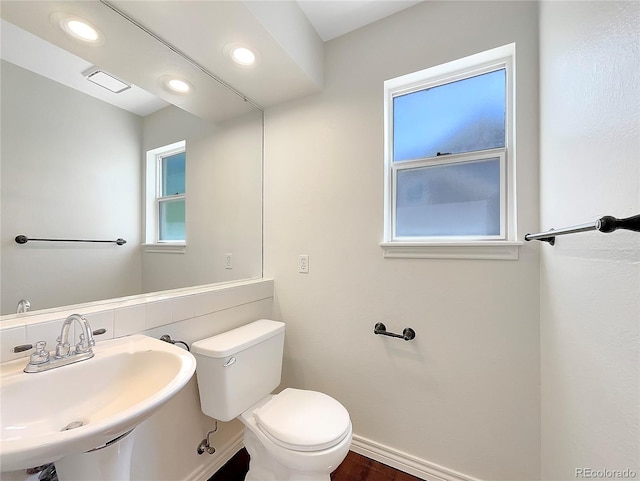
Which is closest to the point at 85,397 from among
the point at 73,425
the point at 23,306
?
the point at 73,425

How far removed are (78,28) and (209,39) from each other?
1.77ft

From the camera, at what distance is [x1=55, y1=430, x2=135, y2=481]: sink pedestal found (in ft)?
2.43

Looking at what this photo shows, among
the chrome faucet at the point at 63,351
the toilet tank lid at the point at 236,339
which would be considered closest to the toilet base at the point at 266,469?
the toilet tank lid at the point at 236,339

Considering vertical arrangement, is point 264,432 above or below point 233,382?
below

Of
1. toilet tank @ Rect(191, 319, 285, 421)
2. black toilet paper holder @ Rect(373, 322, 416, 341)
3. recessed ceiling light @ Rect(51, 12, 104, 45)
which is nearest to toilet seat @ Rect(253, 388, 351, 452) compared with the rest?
toilet tank @ Rect(191, 319, 285, 421)

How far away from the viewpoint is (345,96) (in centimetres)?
161

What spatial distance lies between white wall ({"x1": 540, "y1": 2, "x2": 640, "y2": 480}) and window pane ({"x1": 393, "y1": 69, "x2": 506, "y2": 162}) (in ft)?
0.91

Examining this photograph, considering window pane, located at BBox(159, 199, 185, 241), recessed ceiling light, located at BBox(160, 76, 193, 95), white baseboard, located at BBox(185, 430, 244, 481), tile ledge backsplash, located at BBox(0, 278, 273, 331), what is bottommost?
white baseboard, located at BBox(185, 430, 244, 481)

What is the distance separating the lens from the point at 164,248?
1.56 metres

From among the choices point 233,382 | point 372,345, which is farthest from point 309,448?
point 372,345

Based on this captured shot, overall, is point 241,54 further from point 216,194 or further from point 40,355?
point 40,355

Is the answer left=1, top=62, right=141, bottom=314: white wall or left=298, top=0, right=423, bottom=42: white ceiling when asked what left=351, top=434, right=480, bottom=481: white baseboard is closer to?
left=1, top=62, right=141, bottom=314: white wall

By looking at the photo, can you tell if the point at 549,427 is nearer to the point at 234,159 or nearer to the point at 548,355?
the point at 548,355

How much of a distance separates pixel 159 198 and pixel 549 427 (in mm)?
2204
